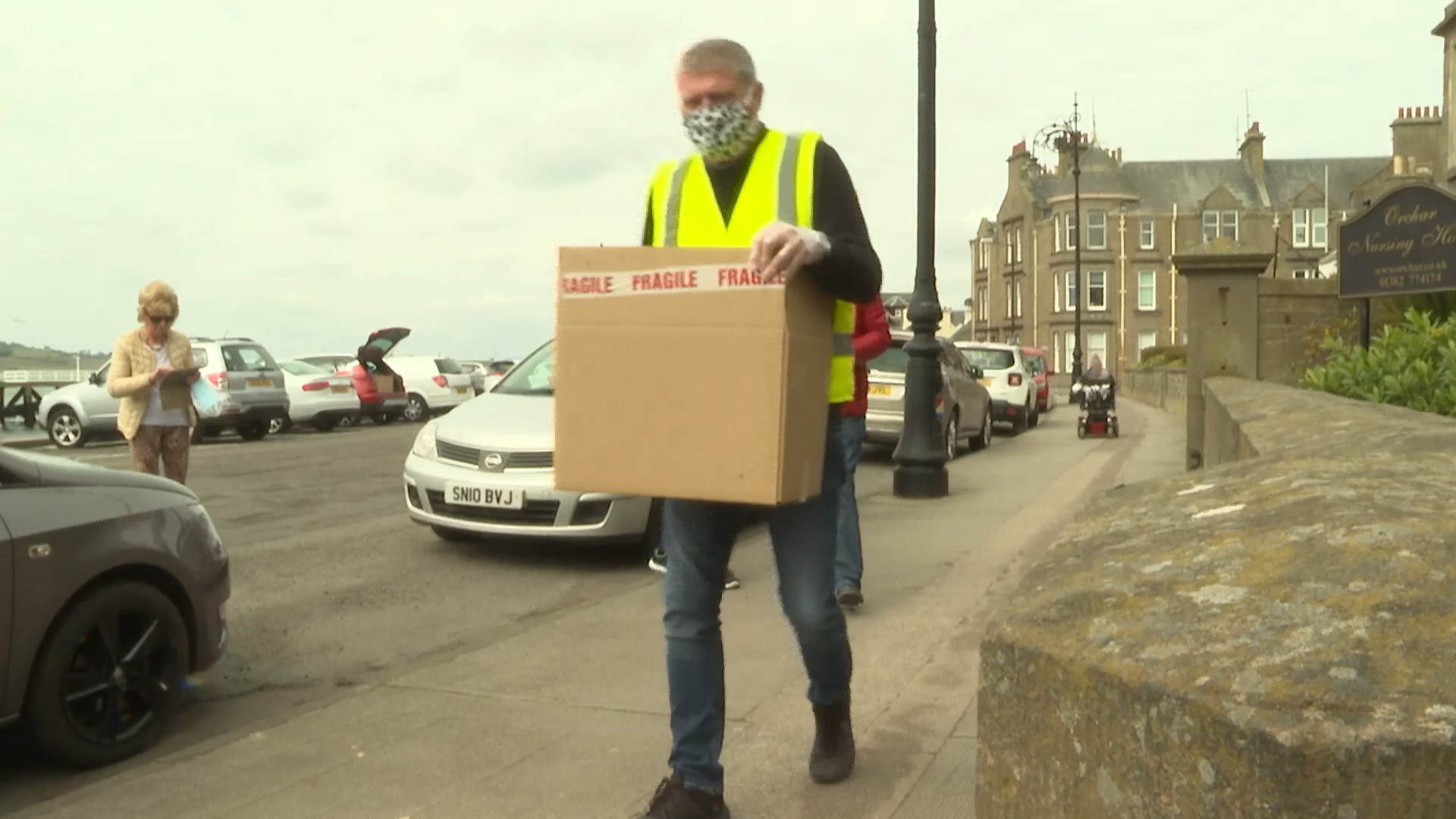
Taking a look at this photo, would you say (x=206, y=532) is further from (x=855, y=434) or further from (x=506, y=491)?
(x=506, y=491)

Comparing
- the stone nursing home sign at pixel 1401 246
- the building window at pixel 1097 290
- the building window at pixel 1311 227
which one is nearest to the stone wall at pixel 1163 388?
the stone nursing home sign at pixel 1401 246

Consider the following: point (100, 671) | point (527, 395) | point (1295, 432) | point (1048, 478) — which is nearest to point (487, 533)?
point (527, 395)

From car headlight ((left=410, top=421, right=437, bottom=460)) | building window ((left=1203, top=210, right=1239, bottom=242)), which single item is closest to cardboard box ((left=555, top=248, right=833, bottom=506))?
car headlight ((left=410, top=421, right=437, bottom=460))

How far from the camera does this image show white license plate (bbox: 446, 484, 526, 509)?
8188 millimetres

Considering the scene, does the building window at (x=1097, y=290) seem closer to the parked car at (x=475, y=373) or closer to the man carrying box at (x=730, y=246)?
the parked car at (x=475, y=373)

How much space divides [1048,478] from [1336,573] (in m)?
11.8

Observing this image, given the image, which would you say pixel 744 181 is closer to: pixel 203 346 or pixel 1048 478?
pixel 1048 478

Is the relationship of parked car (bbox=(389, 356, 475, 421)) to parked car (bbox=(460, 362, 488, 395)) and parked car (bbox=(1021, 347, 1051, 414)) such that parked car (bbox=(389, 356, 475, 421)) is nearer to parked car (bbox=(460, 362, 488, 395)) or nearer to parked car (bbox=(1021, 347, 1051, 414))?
parked car (bbox=(460, 362, 488, 395))

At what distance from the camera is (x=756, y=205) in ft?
10.8

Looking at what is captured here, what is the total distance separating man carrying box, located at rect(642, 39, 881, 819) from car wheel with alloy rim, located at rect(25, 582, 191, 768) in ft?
6.91

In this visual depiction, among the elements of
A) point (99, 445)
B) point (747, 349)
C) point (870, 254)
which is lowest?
point (99, 445)

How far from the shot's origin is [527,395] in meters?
9.30

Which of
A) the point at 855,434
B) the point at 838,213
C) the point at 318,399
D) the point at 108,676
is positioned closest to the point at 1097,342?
the point at 318,399

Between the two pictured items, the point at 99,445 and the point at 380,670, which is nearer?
the point at 380,670
